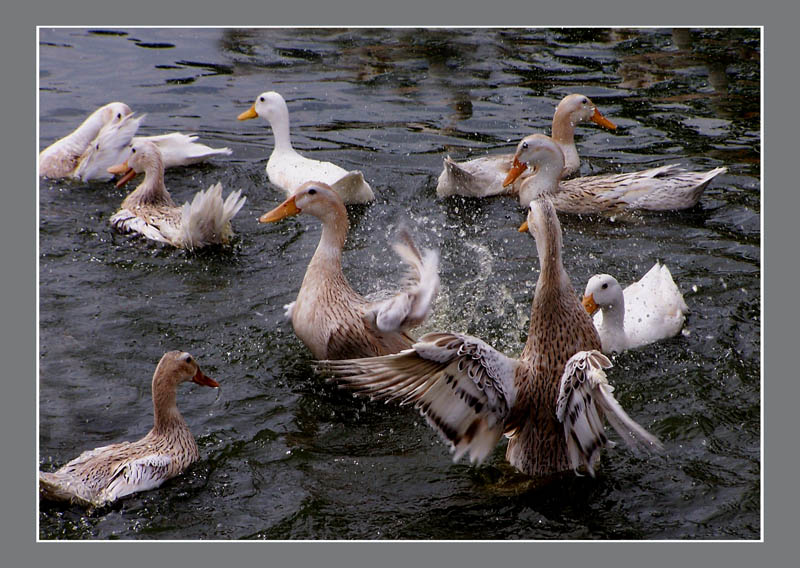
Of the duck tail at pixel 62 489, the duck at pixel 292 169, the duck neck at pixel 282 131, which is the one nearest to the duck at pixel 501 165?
the duck at pixel 292 169

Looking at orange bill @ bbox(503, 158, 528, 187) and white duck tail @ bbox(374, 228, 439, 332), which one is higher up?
orange bill @ bbox(503, 158, 528, 187)

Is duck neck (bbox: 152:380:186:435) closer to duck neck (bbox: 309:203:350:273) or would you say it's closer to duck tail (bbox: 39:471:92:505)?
duck tail (bbox: 39:471:92:505)

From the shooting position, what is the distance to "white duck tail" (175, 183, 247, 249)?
24.9 feet

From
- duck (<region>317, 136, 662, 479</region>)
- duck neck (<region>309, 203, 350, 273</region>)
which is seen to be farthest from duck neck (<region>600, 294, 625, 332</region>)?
duck neck (<region>309, 203, 350, 273</region>)

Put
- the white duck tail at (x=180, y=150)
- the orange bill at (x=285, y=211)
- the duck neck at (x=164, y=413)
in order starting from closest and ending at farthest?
the duck neck at (x=164, y=413) < the orange bill at (x=285, y=211) < the white duck tail at (x=180, y=150)

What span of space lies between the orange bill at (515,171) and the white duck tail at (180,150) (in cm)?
306

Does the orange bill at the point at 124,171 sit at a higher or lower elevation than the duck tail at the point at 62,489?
higher

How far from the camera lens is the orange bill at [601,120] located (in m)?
9.73

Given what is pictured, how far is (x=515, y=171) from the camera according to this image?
29.1 feet

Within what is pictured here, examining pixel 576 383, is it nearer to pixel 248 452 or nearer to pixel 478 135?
pixel 248 452

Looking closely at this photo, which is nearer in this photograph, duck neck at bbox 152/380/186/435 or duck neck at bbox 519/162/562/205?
duck neck at bbox 152/380/186/435

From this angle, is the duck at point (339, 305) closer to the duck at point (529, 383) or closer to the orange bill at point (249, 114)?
the duck at point (529, 383)

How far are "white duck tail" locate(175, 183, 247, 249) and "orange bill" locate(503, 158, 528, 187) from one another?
2612 mm

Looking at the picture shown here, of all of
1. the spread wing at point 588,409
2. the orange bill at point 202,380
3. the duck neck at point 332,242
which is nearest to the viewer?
the spread wing at point 588,409
